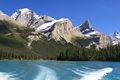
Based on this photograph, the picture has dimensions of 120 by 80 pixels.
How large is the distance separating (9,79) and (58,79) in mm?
6241

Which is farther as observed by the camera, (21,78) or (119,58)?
(119,58)

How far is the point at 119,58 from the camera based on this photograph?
199 meters

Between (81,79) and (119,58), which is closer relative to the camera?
(81,79)

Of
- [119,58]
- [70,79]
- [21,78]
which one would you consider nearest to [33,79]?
[21,78]

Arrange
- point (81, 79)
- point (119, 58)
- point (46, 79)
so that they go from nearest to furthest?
1. point (46, 79)
2. point (81, 79)
3. point (119, 58)

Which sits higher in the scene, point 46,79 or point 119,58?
point 119,58

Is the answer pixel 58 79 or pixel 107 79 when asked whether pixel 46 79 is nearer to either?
pixel 58 79

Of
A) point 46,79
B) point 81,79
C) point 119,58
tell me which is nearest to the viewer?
point 46,79

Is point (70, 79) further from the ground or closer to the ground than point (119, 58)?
closer to the ground

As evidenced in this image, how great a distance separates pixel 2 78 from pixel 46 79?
6.02m

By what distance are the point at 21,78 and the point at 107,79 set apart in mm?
11594

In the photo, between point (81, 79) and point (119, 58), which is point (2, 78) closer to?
point (81, 79)

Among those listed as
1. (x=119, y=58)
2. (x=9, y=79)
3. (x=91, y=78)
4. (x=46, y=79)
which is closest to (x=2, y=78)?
(x=9, y=79)

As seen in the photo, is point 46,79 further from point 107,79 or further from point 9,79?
point 107,79
